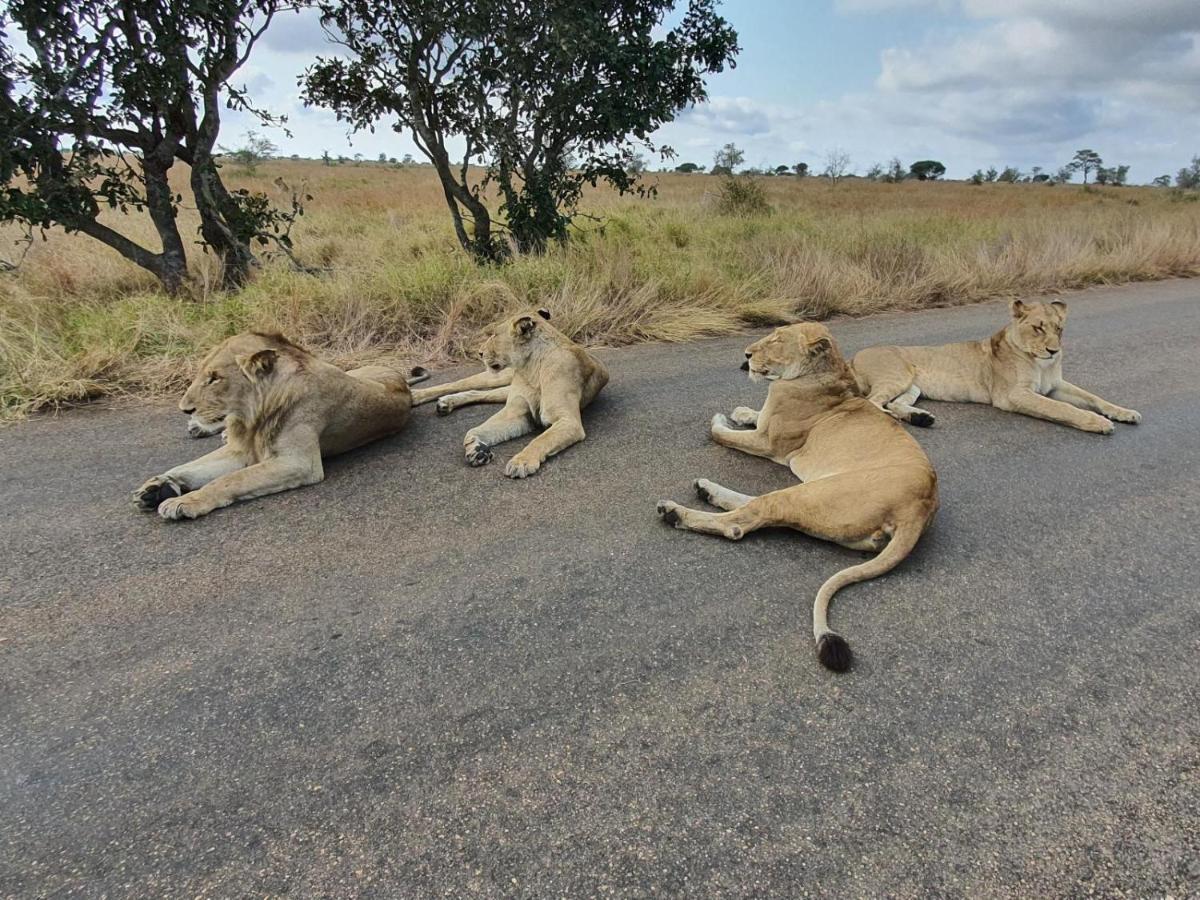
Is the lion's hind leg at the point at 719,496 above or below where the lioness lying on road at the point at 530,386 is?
below

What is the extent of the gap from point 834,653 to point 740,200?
20890mm

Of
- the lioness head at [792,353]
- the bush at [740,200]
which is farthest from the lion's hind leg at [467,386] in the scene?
the bush at [740,200]

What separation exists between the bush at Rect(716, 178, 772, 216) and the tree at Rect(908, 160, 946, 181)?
160 feet

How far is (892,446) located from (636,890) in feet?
8.98

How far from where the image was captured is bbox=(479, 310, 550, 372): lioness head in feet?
17.1

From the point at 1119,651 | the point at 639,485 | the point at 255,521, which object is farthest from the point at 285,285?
the point at 1119,651

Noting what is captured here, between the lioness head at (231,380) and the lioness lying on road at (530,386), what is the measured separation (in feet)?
4.28

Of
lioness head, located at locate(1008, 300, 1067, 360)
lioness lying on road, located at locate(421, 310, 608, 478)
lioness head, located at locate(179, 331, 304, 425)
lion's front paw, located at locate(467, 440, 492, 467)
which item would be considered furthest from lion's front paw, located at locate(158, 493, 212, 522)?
lioness head, located at locate(1008, 300, 1067, 360)

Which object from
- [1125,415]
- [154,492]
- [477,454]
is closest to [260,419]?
[154,492]

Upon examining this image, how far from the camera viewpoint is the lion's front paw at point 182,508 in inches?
137

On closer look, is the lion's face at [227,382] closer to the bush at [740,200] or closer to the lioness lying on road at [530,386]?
the lioness lying on road at [530,386]

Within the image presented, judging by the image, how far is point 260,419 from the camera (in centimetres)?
401

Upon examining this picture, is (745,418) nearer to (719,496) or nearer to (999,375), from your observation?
(719,496)

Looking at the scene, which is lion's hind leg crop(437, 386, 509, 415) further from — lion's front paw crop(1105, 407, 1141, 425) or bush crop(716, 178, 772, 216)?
bush crop(716, 178, 772, 216)
